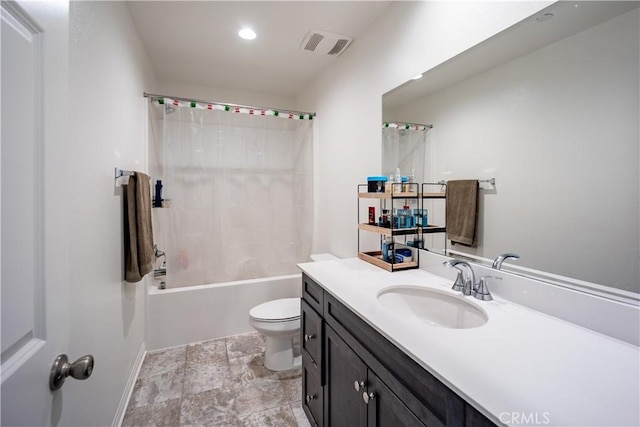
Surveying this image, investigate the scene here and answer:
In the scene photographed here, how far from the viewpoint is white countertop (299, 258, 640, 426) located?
0.53 metres

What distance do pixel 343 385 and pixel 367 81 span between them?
1.90m

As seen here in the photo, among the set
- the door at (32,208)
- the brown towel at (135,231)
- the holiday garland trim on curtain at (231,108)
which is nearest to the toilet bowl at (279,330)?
the brown towel at (135,231)

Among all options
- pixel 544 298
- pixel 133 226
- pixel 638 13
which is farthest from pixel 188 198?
pixel 638 13

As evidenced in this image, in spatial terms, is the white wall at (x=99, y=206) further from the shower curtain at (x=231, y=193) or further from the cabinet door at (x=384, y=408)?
the cabinet door at (x=384, y=408)

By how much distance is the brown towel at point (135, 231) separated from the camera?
1636mm

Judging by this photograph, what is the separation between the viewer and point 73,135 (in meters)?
1.03

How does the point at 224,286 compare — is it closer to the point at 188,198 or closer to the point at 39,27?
the point at 188,198

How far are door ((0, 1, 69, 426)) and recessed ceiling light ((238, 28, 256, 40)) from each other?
166cm

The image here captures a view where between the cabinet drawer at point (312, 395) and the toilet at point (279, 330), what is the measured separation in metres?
0.41

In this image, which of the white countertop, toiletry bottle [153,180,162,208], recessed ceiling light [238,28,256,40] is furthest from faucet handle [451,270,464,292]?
toiletry bottle [153,180,162,208]

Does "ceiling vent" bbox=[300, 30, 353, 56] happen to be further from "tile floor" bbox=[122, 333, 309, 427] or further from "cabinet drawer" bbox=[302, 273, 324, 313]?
"tile floor" bbox=[122, 333, 309, 427]

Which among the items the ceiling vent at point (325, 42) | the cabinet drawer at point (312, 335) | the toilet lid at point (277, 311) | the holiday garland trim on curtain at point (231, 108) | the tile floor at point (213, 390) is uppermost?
the ceiling vent at point (325, 42)

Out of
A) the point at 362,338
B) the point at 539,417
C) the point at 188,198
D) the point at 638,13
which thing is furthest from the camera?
the point at 188,198

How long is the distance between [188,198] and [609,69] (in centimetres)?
261
